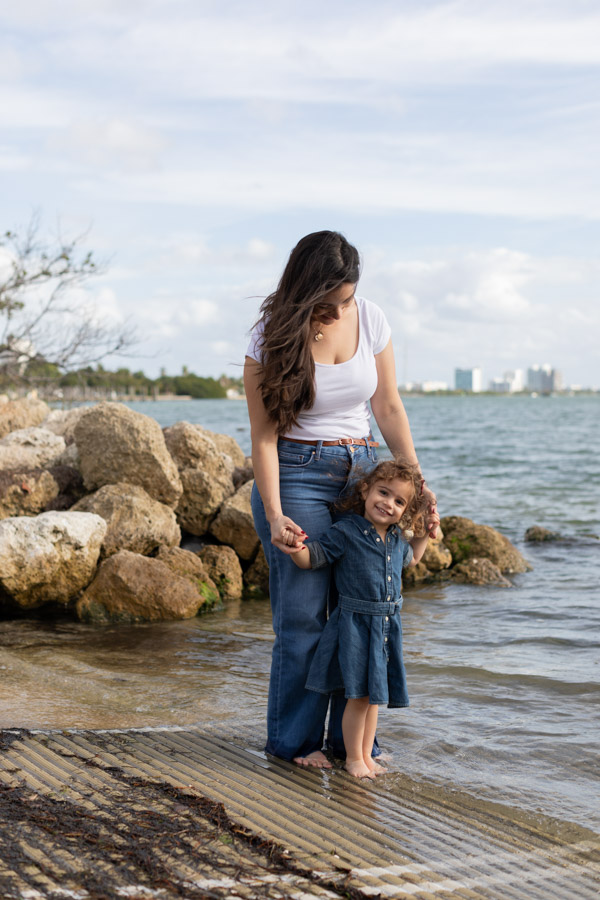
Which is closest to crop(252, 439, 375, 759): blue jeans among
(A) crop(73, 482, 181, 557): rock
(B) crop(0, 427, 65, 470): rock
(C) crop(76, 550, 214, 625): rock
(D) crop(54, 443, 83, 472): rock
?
(C) crop(76, 550, 214, 625): rock

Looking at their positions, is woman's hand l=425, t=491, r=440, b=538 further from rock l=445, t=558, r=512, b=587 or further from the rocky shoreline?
rock l=445, t=558, r=512, b=587

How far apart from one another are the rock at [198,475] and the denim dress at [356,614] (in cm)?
557

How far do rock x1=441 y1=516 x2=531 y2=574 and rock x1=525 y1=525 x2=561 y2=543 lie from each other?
2350 mm

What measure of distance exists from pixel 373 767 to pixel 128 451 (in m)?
5.38

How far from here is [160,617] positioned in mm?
7781

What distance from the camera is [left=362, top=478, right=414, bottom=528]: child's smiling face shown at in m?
3.94

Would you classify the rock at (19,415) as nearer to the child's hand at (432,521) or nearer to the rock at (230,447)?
the rock at (230,447)

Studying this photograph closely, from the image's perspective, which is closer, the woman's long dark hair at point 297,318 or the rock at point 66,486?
the woman's long dark hair at point 297,318

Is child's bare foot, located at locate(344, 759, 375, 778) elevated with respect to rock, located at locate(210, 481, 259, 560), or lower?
lower

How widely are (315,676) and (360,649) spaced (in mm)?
233

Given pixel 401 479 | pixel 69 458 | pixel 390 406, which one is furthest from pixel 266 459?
pixel 69 458

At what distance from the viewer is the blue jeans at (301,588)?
13.1 feet

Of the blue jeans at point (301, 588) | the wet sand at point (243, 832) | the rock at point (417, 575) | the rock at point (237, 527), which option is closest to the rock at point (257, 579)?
the rock at point (237, 527)

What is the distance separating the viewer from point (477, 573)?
33.3 ft
